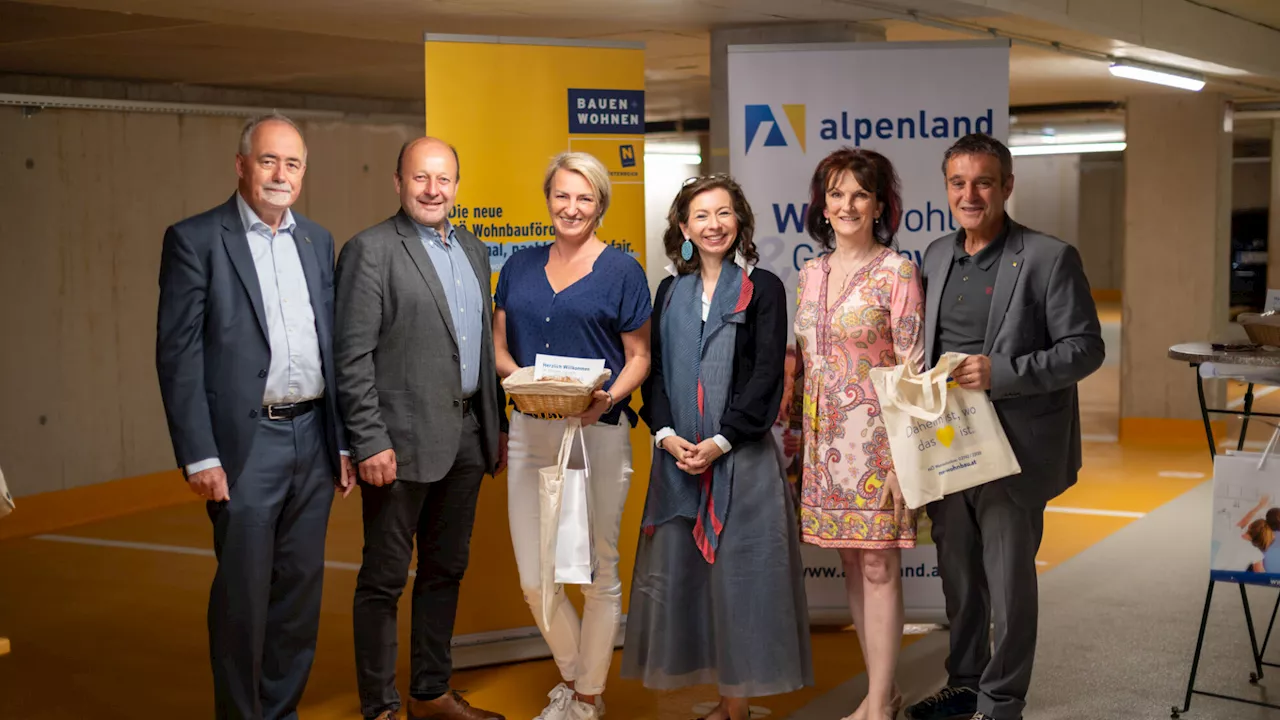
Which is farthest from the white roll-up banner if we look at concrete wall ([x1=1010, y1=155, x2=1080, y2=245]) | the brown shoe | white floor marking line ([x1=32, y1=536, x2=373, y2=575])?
concrete wall ([x1=1010, y1=155, x2=1080, y2=245])

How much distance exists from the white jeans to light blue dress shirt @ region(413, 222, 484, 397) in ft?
0.69

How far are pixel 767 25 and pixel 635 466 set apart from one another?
2135 millimetres

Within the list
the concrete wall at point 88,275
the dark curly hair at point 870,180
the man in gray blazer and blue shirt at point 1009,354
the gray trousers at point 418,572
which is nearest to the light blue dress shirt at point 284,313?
the gray trousers at point 418,572

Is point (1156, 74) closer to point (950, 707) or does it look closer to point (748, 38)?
point (748, 38)

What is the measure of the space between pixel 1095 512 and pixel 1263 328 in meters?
4.05

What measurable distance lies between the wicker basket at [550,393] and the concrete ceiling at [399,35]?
189cm

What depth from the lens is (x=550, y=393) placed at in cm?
388

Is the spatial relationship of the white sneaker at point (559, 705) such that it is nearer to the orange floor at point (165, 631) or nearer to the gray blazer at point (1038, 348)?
the orange floor at point (165, 631)

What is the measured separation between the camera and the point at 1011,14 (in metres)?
5.87

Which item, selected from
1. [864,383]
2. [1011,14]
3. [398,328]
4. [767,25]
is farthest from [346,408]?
[1011,14]

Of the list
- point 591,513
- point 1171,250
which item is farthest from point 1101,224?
point 591,513

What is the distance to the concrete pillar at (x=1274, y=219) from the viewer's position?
12.0m

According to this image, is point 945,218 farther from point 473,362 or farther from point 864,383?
point 473,362

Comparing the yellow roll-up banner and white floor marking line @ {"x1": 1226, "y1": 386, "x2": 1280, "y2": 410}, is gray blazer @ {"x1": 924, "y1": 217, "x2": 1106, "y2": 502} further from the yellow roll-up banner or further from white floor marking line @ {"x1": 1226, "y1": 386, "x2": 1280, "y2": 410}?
white floor marking line @ {"x1": 1226, "y1": 386, "x2": 1280, "y2": 410}
